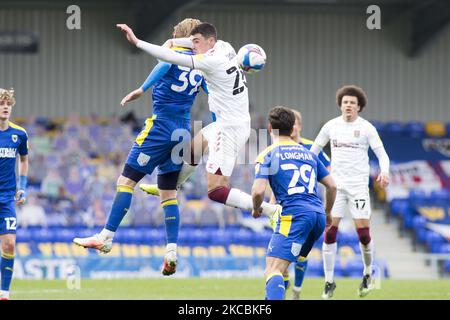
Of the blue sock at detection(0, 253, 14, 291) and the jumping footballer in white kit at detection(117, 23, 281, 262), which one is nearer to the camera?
the jumping footballer in white kit at detection(117, 23, 281, 262)

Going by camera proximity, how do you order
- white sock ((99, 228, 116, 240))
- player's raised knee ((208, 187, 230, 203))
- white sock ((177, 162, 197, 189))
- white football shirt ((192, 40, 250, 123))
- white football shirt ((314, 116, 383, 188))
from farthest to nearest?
white football shirt ((314, 116, 383, 188))
white sock ((177, 162, 197, 189))
white sock ((99, 228, 116, 240))
player's raised knee ((208, 187, 230, 203))
white football shirt ((192, 40, 250, 123))

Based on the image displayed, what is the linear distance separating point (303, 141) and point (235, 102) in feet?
9.49

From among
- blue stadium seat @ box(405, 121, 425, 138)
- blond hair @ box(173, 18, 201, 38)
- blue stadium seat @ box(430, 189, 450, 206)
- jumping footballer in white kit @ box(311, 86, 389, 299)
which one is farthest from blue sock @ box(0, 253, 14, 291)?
blue stadium seat @ box(405, 121, 425, 138)

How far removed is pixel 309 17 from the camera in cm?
3219

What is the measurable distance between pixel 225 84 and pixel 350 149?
325cm

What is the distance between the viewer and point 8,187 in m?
12.2

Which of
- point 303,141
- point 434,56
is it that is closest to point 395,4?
point 434,56

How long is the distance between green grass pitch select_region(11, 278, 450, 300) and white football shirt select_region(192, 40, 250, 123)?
337 cm

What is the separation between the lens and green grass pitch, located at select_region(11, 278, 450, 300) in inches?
553

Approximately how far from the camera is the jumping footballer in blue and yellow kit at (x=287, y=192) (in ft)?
33.2

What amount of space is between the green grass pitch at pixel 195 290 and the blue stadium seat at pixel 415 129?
1454 centimetres

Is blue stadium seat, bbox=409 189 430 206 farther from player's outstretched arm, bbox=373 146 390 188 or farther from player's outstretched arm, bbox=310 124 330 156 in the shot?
player's outstretched arm, bbox=373 146 390 188
